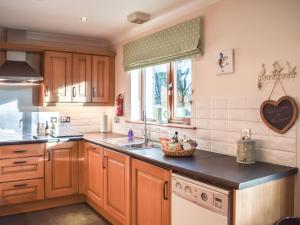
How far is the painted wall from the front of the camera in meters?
1.95

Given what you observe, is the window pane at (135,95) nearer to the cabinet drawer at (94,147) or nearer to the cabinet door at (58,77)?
the cabinet drawer at (94,147)

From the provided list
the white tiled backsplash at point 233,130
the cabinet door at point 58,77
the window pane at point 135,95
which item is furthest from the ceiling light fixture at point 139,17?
the cabinet door at point 58,77

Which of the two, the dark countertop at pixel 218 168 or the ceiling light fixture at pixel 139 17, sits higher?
the ceiling light fixture at pixel 139 17

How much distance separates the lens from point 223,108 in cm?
245

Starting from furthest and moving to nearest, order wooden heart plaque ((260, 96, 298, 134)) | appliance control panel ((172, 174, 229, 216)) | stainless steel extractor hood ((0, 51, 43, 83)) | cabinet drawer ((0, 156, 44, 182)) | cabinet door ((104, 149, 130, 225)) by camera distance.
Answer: stainless steel extractor hood ((0, 51, 43, 83))
cabinet drawer ((0, 156, 44, 182))
cabinet door ((104, 149, 130, 225))
wooden heart plaque ((260, 96, 298, 134))
appliance control panel ((172, 174, 229, 216))

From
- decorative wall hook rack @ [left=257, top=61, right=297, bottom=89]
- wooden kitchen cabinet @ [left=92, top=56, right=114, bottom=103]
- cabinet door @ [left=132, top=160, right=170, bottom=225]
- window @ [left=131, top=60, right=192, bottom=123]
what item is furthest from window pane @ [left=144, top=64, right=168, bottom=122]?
decorative wall hook rack @ [left=257, top=61, right=297, bottom=89]

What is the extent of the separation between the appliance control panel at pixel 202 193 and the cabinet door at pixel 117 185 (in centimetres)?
77

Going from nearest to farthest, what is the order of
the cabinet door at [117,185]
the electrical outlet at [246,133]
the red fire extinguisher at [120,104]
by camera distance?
the electrical outlet at [246,133] < the cabinet door at [117,185] < the red fire extinguisher at [120,104]

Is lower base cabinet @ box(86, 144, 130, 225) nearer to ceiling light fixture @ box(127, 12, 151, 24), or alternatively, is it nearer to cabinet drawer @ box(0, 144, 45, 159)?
cabinet drawer @ box(0, 144, 45, 159)

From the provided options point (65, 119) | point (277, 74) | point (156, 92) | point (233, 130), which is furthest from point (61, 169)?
point (277, 74)

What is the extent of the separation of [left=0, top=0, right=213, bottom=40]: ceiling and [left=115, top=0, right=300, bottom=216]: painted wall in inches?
13.8

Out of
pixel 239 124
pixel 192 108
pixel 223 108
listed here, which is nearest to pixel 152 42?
pixel 192 108

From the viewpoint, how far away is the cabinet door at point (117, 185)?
8.72ft

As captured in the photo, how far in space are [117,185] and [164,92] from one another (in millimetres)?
1183
